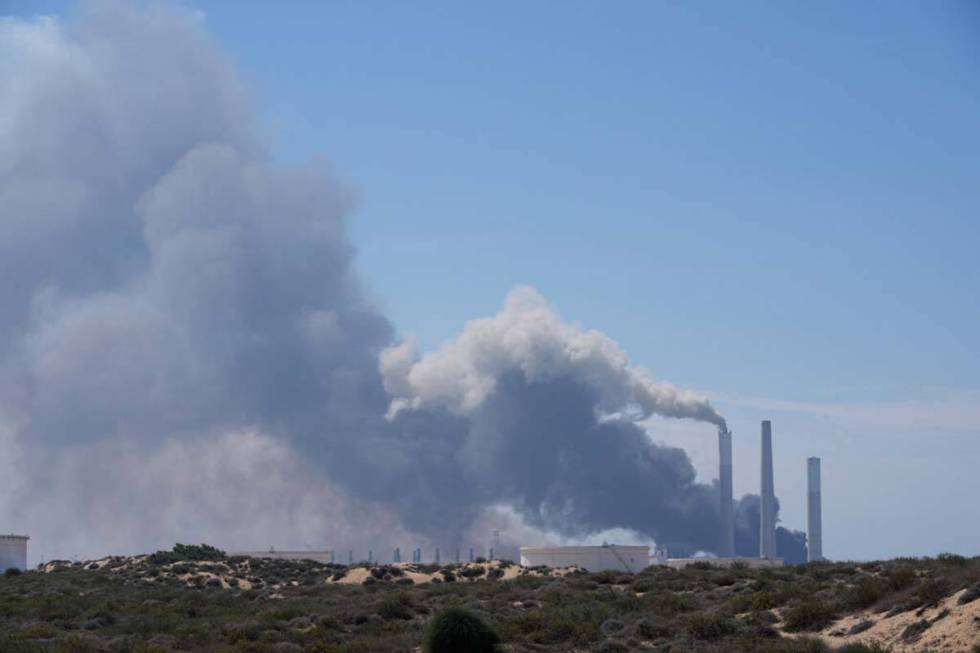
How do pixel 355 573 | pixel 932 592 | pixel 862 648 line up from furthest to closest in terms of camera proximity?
pixel 355 573, pixel 932 592, pixel 862 648

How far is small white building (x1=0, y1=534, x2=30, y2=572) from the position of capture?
104625 millimetres

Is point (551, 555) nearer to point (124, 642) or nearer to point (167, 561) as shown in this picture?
point (167, 561)

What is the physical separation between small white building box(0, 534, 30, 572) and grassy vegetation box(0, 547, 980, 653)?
3875 cm

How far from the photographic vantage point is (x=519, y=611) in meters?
48.0

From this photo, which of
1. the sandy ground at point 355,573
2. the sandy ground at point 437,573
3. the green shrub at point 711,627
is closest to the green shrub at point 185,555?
the sandy ground at point 355,573

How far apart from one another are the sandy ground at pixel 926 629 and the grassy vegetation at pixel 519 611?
47cm

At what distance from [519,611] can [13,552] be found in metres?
72.2

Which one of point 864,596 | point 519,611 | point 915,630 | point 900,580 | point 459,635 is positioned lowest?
point 459,635

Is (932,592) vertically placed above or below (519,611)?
above

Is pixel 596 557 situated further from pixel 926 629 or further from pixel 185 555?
pixel 926 629

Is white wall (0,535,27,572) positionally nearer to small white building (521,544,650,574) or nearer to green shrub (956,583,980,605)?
small white building (521,544,650,574)

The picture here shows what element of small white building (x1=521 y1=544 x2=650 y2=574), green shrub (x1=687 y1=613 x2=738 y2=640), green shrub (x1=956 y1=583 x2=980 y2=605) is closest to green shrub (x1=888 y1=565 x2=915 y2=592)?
green shrub (x1=956 y1=583 x2=980 y2=605)

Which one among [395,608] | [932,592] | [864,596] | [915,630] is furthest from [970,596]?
[395,608]

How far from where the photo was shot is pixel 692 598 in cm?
4681
